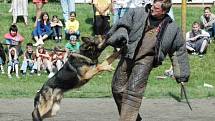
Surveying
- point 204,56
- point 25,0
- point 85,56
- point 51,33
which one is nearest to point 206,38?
point 204,56

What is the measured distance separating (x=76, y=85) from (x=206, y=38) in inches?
388

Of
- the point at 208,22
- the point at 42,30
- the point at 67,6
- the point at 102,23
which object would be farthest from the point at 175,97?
the point at 67,6

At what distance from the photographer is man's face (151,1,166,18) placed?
7741 millimetres

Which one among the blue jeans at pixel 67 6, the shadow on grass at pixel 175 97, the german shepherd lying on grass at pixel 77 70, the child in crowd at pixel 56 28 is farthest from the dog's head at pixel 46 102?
the blue jeans at pixel 67 6

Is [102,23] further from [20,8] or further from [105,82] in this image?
[105,82]

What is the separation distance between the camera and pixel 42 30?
18562mm

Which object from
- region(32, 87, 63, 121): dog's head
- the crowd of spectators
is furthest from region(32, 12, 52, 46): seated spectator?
region(32, 87, 63, 121): dog's head

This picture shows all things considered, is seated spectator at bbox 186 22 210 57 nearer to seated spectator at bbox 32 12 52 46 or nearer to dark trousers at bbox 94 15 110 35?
dark trousers at bbox 94 15 110 35

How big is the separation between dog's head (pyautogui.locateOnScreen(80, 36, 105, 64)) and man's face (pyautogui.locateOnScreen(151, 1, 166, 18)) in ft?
3.18

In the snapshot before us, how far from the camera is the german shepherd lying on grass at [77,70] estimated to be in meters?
8.45

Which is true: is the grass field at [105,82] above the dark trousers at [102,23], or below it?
below

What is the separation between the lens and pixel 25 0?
67.4 feet

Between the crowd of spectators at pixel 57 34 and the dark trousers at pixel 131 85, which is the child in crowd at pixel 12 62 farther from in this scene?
the dark trousers at pixel 131 85

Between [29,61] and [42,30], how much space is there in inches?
103
